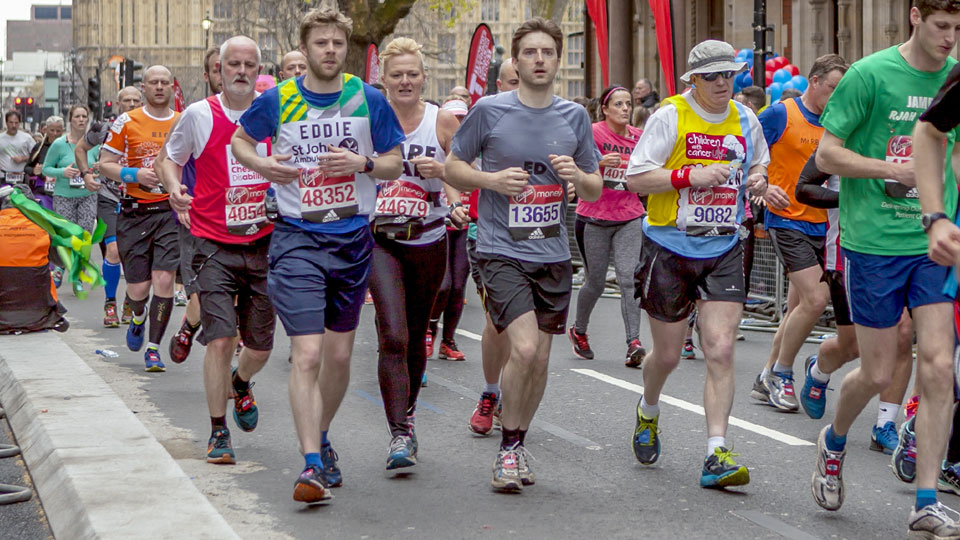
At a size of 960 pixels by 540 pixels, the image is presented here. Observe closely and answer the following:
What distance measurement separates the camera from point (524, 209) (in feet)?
21.3

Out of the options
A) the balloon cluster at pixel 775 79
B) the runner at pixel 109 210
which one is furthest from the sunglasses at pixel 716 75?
the balloon cluster at pixel 775 79

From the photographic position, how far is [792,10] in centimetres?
2972

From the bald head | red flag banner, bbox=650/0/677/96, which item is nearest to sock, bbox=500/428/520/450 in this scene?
the bald head

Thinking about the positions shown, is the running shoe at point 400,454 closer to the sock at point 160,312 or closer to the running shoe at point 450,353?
the sock at point 160,312

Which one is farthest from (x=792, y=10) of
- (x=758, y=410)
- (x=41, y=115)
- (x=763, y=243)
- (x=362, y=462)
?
(x=41, y=115)

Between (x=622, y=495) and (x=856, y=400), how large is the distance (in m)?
1.10

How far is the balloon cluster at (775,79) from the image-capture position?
69.7 ft

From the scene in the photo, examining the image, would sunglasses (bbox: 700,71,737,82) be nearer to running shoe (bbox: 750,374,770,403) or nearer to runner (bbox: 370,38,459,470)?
runner (bbox: 370,38,459,470)

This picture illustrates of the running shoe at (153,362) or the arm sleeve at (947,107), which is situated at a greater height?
the arm sleeve at (947,107)

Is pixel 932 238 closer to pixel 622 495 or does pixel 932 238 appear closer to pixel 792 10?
pixel 622 495

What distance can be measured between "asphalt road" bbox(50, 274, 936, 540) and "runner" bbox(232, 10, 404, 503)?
1.17 feet

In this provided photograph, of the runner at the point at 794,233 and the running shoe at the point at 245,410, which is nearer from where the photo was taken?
the running shoe at the point at 245,410

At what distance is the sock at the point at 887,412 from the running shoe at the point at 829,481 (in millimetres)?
1469

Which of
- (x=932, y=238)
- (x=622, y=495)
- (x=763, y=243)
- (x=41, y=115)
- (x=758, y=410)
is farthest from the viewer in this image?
(x=41, y=115)
